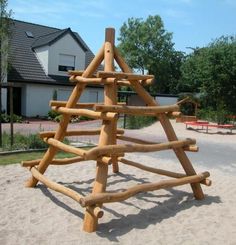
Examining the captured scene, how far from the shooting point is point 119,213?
6.21 m

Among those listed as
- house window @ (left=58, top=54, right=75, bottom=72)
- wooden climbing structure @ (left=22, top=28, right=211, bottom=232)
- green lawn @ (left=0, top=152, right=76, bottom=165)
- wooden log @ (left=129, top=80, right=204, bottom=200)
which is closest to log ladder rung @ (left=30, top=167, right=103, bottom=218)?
wooden climbing structure @ (left=22, top=28, right=211, bottom=232)

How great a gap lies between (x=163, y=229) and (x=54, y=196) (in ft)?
7.06

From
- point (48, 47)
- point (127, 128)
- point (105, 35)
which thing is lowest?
point (127, 128)

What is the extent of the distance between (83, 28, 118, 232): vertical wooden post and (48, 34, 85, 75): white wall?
70.9 feet

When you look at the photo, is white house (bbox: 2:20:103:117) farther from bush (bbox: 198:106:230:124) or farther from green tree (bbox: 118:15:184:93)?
green tree (bbox: 118:15:184:93)

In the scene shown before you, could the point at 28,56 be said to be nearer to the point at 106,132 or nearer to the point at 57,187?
the point at 57,187

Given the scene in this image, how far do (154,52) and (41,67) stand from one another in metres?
33.4

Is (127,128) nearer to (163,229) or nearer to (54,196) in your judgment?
(54,196)

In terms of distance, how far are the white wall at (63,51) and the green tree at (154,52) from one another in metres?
29.1

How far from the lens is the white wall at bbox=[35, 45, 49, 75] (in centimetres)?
2823

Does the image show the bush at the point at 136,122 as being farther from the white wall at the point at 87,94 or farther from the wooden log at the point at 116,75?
the wooden log at the point at 116,75

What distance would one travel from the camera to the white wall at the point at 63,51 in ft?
92.9

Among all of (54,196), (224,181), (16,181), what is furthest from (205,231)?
(16,181)

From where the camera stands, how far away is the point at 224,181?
28.5ft
